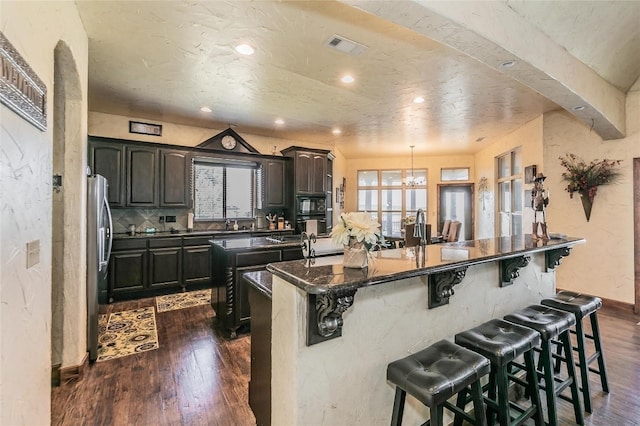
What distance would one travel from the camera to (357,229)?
4.52ft

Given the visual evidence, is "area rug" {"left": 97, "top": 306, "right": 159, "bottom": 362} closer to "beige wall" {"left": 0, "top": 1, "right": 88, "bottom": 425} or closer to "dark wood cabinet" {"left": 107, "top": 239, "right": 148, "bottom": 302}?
"dark wood cabinet" {"left": 107, "top": 239, "right": 148, "bottom": 302}

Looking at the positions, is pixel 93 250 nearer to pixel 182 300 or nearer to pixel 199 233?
pixel 182 300

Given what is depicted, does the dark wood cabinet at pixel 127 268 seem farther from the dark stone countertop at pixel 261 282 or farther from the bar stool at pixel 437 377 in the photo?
the bar stool at pixel 437 377

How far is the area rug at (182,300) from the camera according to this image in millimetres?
4207

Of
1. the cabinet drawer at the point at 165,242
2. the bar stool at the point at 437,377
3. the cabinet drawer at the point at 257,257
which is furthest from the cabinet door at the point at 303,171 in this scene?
the bar stool at the point at 437,377

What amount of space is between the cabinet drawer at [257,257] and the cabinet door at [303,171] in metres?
2.73

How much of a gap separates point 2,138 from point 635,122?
611cm

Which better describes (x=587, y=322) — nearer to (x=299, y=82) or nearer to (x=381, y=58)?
(x=381, y=58)

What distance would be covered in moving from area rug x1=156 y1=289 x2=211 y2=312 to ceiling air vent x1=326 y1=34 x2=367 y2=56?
3.74 meters

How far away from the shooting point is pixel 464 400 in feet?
5.91

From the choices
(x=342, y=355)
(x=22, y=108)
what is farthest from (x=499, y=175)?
(x=22, y=108)

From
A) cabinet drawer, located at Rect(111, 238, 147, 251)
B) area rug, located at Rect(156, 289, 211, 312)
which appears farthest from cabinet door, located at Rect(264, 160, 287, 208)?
cabinet drawer, located at Rect(111, 238, 147, 251)

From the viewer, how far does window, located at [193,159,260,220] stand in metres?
5.57

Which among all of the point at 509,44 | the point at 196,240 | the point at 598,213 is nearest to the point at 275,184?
the point at 196,240
